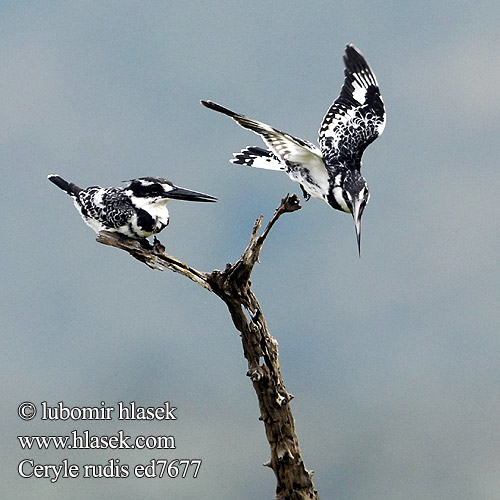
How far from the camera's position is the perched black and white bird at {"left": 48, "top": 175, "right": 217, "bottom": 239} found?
5145 millimetres

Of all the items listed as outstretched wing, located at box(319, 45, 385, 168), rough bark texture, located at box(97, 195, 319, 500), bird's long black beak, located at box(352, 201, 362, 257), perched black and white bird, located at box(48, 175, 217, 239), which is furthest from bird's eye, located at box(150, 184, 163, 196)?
bird's long black beak, located at box(352, 201, 362, 257)

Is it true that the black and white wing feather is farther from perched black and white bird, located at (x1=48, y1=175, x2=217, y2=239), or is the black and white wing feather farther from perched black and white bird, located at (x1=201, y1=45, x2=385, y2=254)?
perched black and white bird, located at (x1=48, y1=175, x2=217, y2=239)

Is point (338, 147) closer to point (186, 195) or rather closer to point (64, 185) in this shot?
point (186, 195)

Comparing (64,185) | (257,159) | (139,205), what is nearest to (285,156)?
(257,159)

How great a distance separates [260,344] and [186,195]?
122 centimetres

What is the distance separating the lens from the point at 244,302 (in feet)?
17.2

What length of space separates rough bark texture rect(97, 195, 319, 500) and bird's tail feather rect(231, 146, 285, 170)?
1.66 feet

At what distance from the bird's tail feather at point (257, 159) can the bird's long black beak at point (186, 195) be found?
1.86 feet

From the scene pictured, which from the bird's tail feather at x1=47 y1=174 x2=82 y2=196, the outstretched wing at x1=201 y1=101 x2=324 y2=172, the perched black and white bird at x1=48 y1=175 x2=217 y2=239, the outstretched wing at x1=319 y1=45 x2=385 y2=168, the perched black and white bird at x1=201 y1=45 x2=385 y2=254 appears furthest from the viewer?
the bird's tail feather at x1=47 y1=174 x2=82 y2=196

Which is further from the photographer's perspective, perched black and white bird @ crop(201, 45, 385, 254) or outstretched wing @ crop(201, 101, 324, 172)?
perched black and white bird @ crop(201, 45, 385, 254)

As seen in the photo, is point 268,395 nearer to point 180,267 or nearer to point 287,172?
point 180,267

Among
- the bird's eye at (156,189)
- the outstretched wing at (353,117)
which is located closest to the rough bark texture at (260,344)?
the bird's eye at (156,189)

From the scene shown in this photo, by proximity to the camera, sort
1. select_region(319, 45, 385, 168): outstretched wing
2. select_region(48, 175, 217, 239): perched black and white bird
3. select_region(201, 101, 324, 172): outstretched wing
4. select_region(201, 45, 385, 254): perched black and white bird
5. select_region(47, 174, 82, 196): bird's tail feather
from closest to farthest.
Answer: select_region(201, 101, 324, 172): outstretched wing → select_region(201, 45, 385, 254): perched black and white bird → select_region(48, 175, 217, 239): perched black and white bird → select_region(319, 45, 385, 168): outstretched wing → select_region(47, 174, 82, 196): bird's tail feather

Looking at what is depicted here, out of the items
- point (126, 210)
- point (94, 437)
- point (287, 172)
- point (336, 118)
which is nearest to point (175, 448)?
point (94, 437)
